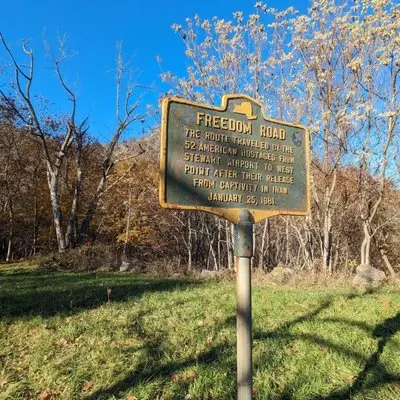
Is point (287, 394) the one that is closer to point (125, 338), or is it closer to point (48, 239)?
point (125, 338)

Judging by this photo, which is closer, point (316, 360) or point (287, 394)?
point (287, 394)

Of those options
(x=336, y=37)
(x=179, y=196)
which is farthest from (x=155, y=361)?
(x=336, y=37)

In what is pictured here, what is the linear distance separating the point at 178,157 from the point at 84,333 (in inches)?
125

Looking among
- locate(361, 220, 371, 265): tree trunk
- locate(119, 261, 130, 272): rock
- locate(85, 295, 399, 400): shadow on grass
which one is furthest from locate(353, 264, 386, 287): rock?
locate(119, 261, 130, 272): rock

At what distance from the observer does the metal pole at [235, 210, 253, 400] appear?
8.83 ft

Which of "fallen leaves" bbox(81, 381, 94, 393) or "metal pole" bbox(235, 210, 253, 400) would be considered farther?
Answer: "fallen leaves" bbox(81, 381, 94, 393)

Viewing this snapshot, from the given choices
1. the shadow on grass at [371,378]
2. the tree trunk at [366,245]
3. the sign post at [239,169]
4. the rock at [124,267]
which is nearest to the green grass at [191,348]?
the shadow on grass at [371,378]

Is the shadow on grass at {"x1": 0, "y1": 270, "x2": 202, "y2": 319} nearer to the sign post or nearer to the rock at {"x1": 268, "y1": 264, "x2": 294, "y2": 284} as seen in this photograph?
the rock at {"x1": 268, "y1": 264, "x2": 294, "y2": 284}

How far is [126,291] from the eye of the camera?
807cm

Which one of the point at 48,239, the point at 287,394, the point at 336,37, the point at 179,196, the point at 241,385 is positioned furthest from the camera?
the point at 48,239

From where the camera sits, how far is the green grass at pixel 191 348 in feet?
11.5

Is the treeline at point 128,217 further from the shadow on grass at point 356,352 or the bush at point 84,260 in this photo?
the shadow on grass at point 356,352

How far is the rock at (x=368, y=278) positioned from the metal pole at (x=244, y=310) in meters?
7.57

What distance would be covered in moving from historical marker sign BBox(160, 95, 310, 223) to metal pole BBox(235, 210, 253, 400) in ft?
0.61
